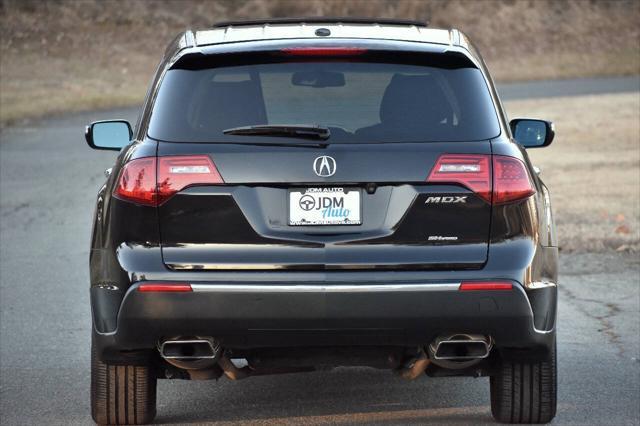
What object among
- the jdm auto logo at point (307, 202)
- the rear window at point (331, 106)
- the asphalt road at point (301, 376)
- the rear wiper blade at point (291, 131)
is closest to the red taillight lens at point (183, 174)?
the rear window at point (331, 106)

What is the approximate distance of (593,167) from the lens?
20156 millimetres

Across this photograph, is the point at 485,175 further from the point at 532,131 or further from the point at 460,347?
the point at 532,131

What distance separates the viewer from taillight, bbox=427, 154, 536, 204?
225 inches

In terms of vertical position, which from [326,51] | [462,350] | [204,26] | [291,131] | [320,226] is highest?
[204,26]

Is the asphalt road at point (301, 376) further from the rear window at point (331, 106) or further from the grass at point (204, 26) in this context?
the grass at point (204, 26)

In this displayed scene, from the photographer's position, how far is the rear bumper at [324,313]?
5602mm

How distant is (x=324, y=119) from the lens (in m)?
6.17

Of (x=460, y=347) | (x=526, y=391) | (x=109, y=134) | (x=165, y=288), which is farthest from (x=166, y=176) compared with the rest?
(x=526, y=391)

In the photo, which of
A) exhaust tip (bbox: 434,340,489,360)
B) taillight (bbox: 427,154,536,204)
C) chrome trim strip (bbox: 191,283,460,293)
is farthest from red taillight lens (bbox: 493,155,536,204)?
exhaust tip (bbox: 434,340,489,360)

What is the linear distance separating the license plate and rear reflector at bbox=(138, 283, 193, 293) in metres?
0.47

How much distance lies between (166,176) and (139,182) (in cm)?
12

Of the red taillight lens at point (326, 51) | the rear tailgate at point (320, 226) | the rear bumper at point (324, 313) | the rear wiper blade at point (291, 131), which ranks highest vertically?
the red taillight lens at point (326, 51)

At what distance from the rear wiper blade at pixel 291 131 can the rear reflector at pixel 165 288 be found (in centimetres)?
65

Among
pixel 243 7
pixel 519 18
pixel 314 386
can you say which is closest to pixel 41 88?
pixel 243 7
